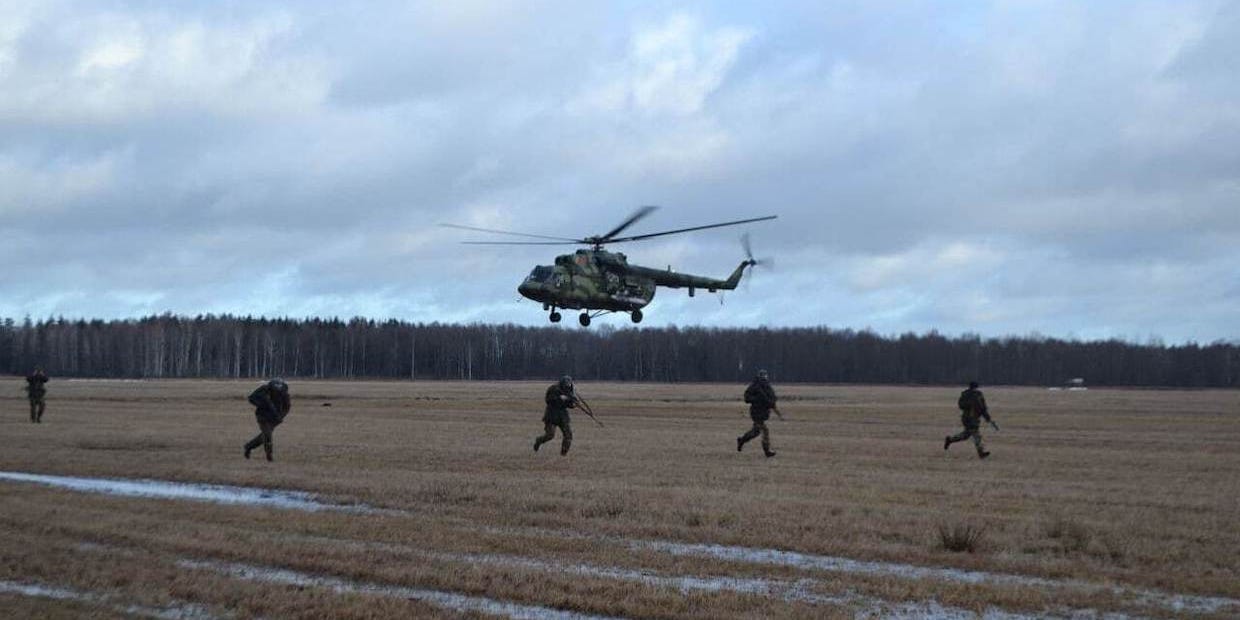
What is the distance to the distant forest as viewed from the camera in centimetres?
16425

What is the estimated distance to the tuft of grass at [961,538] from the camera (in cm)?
1420

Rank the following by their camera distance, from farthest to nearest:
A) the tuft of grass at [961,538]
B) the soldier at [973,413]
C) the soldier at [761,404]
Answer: the soldier at [973,413]
the soldier at [761,404]
the tuft of grass at [961,538]

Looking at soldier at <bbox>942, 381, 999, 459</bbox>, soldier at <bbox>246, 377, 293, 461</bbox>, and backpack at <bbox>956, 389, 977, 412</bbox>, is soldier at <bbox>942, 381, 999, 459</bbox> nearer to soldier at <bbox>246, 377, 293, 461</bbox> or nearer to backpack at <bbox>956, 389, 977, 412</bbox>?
backpack at <bbox>956, 389, 977, 412</bbox>

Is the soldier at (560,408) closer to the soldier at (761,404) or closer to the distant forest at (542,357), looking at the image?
the soldier at (761,404)

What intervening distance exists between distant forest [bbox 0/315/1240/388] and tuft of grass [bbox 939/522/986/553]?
138416 mm

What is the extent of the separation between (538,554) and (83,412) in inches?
1464

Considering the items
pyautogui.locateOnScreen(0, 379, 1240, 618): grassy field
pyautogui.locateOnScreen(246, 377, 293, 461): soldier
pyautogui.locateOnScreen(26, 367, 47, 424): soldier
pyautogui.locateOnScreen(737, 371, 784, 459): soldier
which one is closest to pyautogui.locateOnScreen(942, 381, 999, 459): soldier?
pyautogui.locateOnScreen(0, 379, 1240, 618): grassy field

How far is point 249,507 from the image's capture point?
17797mm

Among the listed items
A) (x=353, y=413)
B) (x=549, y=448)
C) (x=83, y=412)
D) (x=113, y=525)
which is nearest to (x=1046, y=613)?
(x=113, y=525)

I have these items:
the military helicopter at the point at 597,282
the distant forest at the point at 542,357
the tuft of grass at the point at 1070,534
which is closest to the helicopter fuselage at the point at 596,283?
the military helicopter at the point at 597,282

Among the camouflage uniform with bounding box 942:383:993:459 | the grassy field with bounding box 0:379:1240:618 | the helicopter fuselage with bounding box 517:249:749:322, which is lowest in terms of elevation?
the grassy field with bounding box 0:379:1240:618

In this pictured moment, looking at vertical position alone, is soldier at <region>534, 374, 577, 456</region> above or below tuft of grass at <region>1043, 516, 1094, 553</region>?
above

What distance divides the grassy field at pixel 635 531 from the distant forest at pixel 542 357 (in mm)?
127621

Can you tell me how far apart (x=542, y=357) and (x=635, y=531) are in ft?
517
